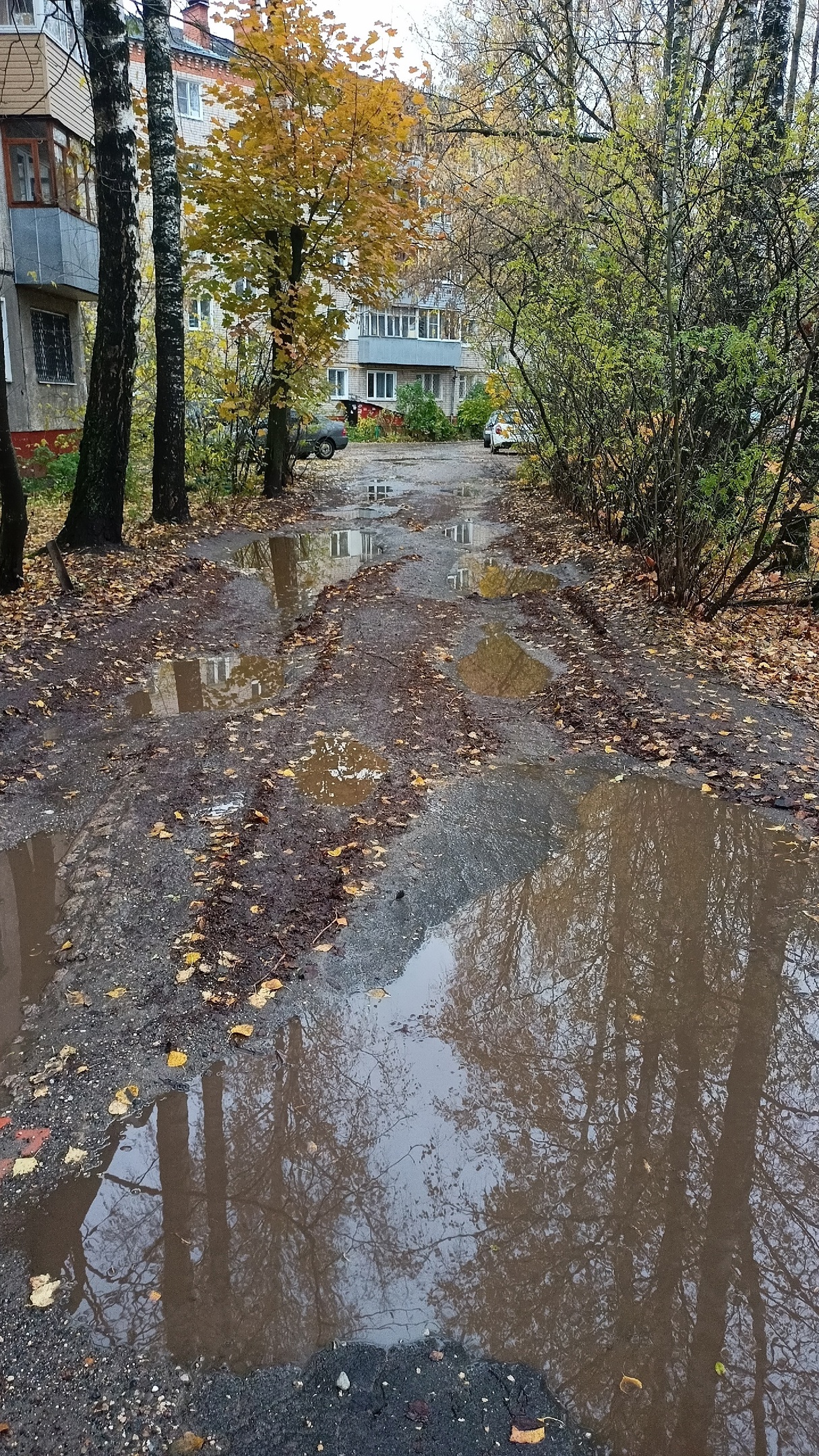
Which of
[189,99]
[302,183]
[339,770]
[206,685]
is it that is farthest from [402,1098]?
[189,99]

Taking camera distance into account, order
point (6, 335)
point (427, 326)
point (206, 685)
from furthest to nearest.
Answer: point (427, 326), point (6, 335), point (206, 685)

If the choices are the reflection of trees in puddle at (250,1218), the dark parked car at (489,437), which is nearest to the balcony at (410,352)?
Answer: the dark parked car at (489,437)

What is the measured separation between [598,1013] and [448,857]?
53.3 inches

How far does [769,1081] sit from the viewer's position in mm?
3557

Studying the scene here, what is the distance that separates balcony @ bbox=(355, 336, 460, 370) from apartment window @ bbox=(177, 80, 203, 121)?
451 inches

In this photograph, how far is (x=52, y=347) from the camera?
68.7 feet

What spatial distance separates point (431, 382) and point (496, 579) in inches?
1632

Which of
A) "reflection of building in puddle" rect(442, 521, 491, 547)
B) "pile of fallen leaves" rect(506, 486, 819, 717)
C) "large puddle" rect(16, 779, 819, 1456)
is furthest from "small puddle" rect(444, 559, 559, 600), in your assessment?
"large puddle" rect(16, 779, 819, 1456)

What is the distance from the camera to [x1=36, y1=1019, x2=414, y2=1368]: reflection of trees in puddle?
258cm

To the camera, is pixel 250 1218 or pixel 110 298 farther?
pixel 110 298

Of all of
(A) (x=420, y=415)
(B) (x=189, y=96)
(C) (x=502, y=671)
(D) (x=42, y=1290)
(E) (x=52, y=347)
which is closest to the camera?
(D) (x=42, y=1290)

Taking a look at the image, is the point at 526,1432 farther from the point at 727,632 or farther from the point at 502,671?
the point at 727,632

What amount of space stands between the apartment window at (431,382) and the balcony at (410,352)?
90 cm

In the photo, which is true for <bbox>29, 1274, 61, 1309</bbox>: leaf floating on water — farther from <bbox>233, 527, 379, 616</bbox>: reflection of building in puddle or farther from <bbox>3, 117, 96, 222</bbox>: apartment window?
<bbox>3, 117, 96, 222</bbox>: apartment window
